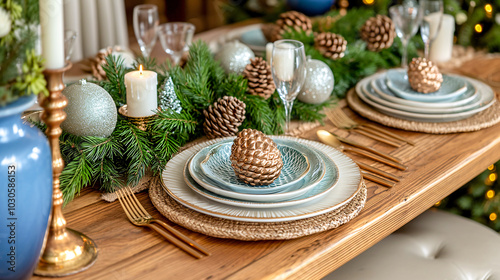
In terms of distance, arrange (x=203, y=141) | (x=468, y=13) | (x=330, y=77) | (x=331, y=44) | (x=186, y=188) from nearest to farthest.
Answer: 1. (x=186, y=188)
2. (x=203, y=141)
3. (x=330, y=77)
4. (x=331, y=44)
5. (x=468, y=13)

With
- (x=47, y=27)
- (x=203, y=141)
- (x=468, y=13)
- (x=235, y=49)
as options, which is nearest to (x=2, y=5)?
(x=47, y=27)

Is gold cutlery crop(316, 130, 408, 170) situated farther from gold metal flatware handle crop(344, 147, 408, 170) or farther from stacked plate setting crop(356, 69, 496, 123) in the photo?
stacked plate setting crop(356, 69, 496, 123)

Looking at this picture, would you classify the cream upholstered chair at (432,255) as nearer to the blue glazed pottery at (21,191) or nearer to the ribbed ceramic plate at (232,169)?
the ribbed ceramic plate at (232,169)

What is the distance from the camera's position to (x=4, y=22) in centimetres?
59

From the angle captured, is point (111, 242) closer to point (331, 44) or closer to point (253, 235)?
point (253, 235)

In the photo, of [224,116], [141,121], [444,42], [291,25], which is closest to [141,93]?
[141,121]

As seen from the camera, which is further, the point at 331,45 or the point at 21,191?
the point at 331,45

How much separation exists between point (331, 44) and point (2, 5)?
0.91 m

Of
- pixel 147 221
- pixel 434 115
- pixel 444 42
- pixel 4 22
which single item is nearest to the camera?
pixel 4 22

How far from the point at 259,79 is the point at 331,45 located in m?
0.30

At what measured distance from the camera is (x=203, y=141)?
1.09 metres

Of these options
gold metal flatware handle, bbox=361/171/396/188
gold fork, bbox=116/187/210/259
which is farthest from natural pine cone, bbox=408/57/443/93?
gold fork, bbox=116/187/210/259

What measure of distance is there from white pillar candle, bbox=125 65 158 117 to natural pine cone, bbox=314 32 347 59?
0.55 meters

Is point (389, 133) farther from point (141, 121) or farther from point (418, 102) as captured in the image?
point (141, 121)
